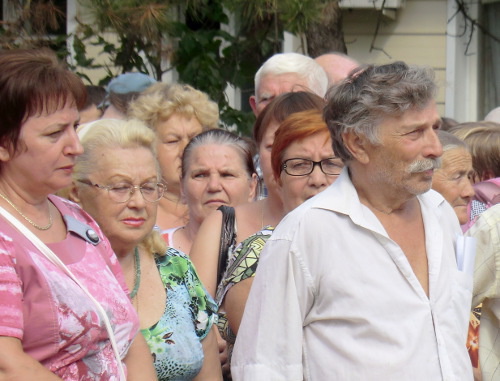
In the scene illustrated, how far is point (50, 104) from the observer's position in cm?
301

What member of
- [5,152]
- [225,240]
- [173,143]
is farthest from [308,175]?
[173,143]

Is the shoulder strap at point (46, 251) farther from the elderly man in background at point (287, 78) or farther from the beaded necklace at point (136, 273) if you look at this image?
the elderly man in background at point (287, 78)

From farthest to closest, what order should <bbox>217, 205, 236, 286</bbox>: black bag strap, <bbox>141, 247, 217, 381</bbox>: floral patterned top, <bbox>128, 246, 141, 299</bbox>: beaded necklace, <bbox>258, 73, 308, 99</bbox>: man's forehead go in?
1. <bbox>258, 73, 308, 99</bbox>: man's forehead
2. <bbox>217, 205, 236, 286</bbox>: black bag strap
3. <bbox>128, 246, 141, 299</bbox>: beaded necklace
4. <bbox>141, 247, 217, 381</bbox>: floral patterned top

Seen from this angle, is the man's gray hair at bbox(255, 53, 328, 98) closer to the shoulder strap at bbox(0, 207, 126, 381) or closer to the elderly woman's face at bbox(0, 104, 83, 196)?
the elderly woman's face at bbox(0, 104, 83, 196)

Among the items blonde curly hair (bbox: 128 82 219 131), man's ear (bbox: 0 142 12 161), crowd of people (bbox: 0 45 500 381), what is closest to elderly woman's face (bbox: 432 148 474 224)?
crowd of people (bbox: 0 45 500 381)

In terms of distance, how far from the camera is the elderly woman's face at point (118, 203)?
12.1ft

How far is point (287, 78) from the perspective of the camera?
5613 millimetres

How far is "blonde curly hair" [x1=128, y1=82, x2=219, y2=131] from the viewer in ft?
17.7

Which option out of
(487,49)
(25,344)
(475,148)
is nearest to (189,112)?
(475,148)

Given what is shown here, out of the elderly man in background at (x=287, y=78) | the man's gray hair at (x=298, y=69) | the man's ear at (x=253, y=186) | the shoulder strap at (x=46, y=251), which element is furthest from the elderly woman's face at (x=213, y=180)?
the shoulder strap at (x=46, y=251)

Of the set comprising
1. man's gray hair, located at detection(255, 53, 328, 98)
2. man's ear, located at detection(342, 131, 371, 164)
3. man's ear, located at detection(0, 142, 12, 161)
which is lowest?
man's gray hair, located at detection(255, 53, 328, 98)

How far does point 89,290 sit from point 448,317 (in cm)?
110

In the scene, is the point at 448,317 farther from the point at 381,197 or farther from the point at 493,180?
the point at 493,180

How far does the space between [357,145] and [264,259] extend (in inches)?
18.8
